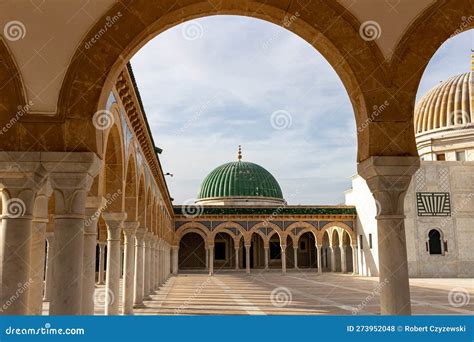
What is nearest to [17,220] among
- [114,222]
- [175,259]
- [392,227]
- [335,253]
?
[392,227]

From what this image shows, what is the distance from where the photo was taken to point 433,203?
29.2 metres

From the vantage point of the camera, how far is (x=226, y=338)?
4406mm

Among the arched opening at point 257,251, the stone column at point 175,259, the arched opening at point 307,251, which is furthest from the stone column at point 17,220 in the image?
the arched opening at point 307,251

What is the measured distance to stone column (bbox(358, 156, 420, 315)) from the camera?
530 cm

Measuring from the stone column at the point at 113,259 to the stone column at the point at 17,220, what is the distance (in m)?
5.03

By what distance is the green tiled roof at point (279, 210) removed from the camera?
3550cm

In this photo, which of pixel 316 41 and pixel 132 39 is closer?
pixel 132 39

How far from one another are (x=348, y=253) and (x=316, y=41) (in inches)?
1375

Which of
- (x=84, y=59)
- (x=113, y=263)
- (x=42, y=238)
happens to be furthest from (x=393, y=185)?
(x=113, y=263)

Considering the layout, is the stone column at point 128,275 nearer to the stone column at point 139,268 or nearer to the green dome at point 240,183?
the stone column at point 139,268

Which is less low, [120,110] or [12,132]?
[120,110]

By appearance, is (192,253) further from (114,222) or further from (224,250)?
(114,222)

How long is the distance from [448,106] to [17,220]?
3293cm

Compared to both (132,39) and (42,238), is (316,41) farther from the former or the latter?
(42,238)
